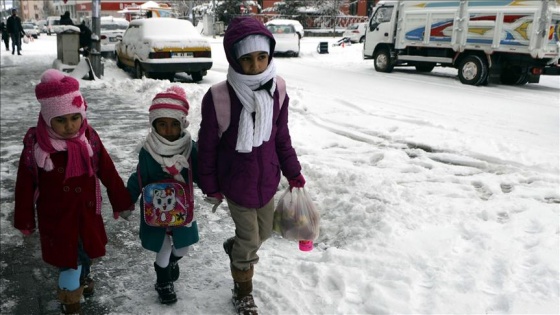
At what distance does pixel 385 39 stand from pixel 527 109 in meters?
7.35

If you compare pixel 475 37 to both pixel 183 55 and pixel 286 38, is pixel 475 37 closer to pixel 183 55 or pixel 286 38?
pixel 183 55

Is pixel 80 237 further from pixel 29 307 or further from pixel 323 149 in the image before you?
pixel 323 149

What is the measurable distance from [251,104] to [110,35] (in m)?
19.1

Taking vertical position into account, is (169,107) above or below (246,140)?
above

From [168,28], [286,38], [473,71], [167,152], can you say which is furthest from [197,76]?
[167,152]

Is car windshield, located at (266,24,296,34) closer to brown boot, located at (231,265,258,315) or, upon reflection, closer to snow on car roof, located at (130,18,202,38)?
snow on car roof, located at (130,18,202,38)

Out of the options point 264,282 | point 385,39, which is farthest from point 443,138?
point 385,39

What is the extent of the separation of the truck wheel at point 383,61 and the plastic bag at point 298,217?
1431cm

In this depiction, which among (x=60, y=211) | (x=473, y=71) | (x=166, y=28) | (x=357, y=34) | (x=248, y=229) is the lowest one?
(x=248, y=229)

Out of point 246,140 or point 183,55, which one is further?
point 183,55

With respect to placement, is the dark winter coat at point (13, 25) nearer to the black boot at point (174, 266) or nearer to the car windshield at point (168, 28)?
the car windshield at point (168, 28)

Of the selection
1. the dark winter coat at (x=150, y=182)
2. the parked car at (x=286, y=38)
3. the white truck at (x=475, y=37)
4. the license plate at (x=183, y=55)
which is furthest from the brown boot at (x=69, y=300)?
the parked car at (x=286, y=38)

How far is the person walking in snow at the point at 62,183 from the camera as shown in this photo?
2.47m

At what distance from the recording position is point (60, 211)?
8.32ft
